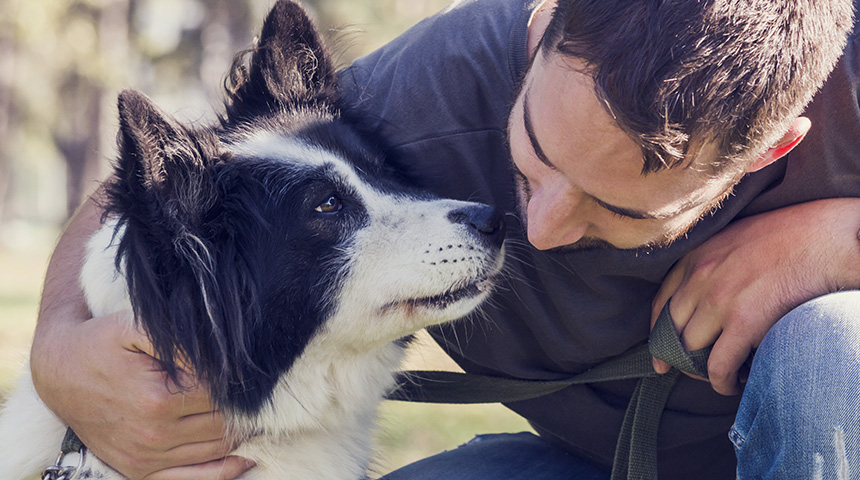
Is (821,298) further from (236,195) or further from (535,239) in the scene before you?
(236,195)

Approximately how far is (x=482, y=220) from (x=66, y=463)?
1212mm

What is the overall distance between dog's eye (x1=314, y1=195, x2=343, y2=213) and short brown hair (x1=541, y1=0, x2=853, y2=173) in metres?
0.72

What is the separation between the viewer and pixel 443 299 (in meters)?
1.86

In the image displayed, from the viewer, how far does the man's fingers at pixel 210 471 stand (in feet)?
5.90

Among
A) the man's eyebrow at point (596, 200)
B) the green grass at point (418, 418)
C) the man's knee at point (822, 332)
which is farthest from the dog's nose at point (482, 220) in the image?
the man's knee at point (822, 332)

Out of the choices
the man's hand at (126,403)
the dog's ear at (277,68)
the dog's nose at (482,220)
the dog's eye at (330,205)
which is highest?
the dog's ear at (277,68)

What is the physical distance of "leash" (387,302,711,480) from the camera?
183 centimetres

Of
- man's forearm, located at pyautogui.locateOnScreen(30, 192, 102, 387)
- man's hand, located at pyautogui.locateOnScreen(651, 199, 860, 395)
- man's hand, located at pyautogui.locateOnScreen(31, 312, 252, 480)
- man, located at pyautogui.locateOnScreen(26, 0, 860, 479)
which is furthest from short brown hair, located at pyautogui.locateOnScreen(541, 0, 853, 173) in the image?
man's forearm, located at pyautogui.locateOnScreen(30, 192, 102, 387)

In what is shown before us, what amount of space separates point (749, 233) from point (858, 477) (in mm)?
634

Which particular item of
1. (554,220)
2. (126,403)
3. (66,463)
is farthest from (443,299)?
(66,463)

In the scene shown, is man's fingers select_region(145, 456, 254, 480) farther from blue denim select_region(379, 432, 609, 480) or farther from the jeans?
the jeans

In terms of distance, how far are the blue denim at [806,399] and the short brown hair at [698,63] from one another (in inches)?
16.0

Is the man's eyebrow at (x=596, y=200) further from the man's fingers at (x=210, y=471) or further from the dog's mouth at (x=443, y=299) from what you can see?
the man's fingers at (x=210, y=471)

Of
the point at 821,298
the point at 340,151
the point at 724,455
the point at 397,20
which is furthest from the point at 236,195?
the point at 397,20
